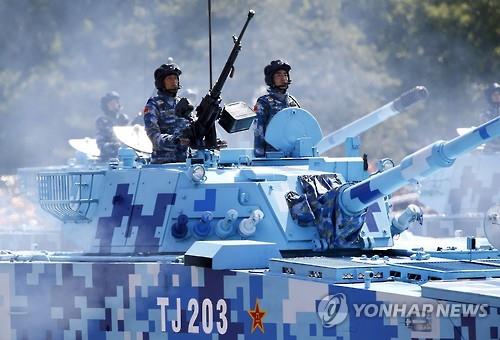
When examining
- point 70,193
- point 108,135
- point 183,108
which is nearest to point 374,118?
point 108,135

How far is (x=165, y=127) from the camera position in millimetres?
24391

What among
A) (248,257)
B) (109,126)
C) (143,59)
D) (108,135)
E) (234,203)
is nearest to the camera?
(248,257)

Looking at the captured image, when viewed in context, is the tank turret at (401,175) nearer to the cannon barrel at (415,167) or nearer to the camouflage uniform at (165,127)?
the cannon barrel at (415,167)

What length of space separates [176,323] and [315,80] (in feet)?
94.8

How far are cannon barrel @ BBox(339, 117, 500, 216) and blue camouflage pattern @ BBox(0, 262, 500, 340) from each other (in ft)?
5.52

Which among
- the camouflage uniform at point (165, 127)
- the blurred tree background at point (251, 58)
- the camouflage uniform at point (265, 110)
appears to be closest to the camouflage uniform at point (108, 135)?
the blurred tree background at point (251, 58)

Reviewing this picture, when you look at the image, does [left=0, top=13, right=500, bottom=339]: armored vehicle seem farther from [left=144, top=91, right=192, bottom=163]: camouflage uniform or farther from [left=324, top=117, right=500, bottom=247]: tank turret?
[left=144, top=91, right=192, bottom=163]: camouflage uniform

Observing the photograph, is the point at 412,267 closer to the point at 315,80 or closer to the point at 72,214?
the point at 72,214

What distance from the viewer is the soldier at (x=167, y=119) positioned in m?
24.0

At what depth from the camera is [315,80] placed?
49750mm
